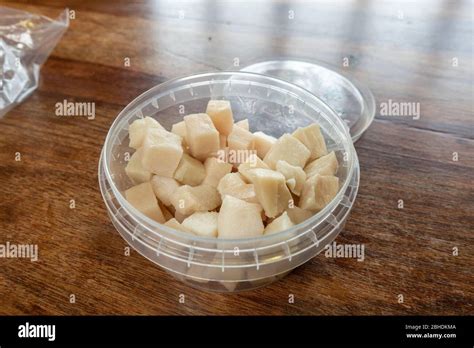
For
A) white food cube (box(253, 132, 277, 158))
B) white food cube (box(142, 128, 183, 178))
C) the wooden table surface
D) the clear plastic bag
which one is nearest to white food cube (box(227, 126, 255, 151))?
white food cube (box(253, 132, 277, 158))

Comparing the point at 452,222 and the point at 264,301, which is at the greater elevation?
the point at 452,222

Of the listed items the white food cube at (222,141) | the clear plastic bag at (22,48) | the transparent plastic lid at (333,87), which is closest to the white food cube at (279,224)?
the white food cube at (222,141)

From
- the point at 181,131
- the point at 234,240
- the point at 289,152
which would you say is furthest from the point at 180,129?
the point at 234,240

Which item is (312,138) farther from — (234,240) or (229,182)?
(234,240)

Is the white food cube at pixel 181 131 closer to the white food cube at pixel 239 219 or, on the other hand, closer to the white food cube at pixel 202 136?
the white food cube at pixel 202 136
